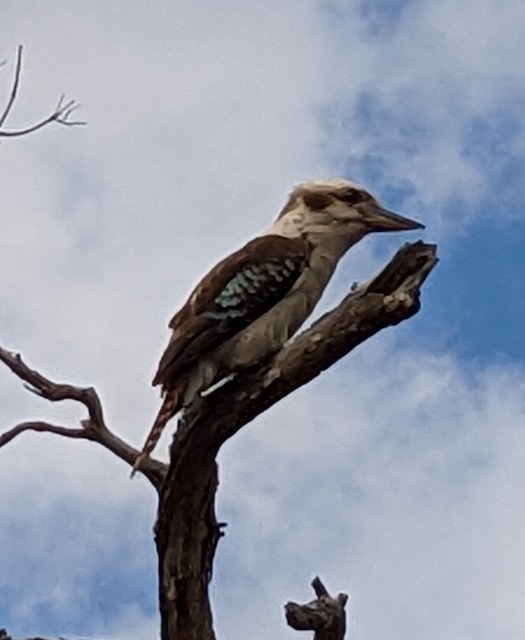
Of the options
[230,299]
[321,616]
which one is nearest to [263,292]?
[230,299]

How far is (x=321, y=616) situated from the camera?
344 centimetres

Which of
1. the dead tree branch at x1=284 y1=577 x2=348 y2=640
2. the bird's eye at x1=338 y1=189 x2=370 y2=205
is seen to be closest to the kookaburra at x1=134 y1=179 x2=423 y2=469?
the bird's eye at x1=338 y1=189 x2=370 y2=205

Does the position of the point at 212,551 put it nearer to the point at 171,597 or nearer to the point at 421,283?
the point at 171,597

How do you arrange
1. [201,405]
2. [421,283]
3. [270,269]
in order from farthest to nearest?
[270,269], [201,405], [421,283]

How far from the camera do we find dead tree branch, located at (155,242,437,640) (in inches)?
128

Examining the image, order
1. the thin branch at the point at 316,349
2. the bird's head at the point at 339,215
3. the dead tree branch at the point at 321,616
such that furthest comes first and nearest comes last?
1. the bird's head at the point at 339,215
2. the dead tree branch at the point at 321,616
3. the thin branch at the point at 316,349

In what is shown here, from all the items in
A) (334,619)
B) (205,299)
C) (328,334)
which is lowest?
(334,619)

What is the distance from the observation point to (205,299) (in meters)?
3.66

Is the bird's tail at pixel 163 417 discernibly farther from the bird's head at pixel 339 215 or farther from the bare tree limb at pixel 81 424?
the bird's head at pixel 339 215

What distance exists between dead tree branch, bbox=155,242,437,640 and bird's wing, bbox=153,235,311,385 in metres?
0.17

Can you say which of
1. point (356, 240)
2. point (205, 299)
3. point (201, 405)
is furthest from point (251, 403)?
point (356, 240)

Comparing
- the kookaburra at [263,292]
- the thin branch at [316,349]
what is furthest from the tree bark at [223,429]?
the kookaburra at [263,292]

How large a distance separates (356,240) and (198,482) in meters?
0.87

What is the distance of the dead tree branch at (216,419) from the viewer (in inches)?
128
